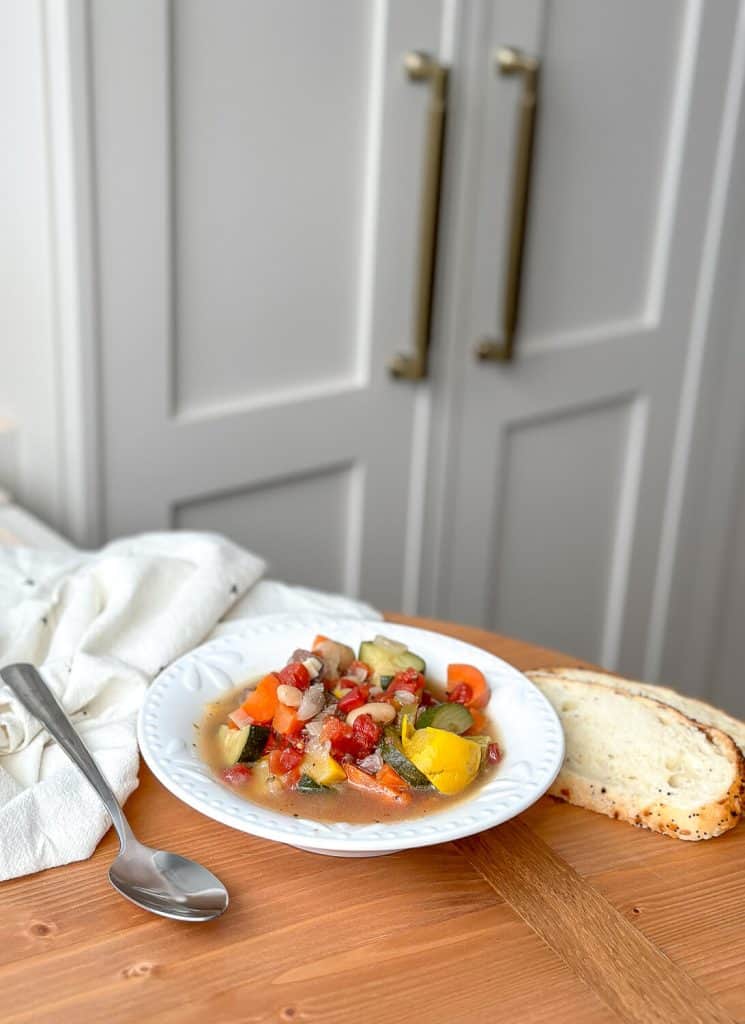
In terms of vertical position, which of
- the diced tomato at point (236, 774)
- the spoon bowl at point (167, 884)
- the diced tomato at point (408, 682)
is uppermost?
the diced tomato at point (408, 682)

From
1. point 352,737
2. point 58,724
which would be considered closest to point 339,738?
point 352,737

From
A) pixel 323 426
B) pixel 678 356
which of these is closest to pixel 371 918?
pixel 323 426

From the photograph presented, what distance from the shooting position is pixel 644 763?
107 centimetres

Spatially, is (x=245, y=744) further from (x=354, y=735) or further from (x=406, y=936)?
(x=406, y=936)

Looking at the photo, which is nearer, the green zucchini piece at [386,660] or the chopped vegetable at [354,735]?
the chopped vegetable at [354,735]

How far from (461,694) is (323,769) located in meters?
0.17

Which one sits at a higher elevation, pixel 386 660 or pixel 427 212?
pixel 427 212

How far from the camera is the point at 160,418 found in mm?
1718

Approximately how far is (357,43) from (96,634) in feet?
3.26

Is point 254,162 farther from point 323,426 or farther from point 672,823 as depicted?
point 672,823

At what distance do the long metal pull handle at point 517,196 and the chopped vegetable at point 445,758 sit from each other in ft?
3.80

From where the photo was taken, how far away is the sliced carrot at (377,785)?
0.95 meters

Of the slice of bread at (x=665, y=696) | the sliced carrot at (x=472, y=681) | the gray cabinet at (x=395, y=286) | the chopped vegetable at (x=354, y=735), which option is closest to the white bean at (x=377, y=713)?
the chopped vegetable at (x=354, y=735)

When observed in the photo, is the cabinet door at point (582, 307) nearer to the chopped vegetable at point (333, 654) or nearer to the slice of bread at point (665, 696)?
the slice of bread at point (665, 696)
